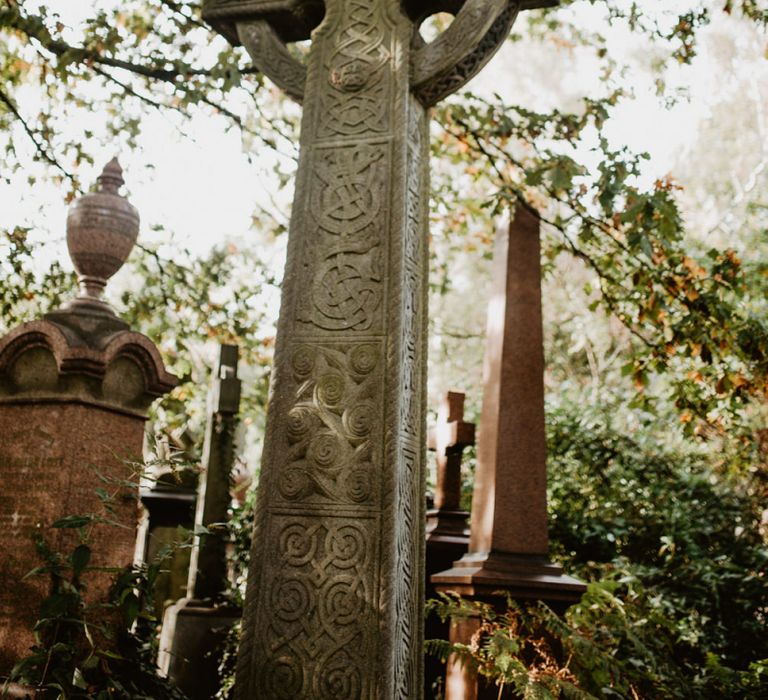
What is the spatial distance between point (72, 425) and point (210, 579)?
8.81 feet

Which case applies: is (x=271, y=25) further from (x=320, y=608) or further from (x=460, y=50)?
(x=320, y=608)

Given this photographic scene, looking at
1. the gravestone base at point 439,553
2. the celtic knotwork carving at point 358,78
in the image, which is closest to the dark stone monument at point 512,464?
the gravestone base at point 439,553

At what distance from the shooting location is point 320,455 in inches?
119

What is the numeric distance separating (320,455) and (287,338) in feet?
1.64

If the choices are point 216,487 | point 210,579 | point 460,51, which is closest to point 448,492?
point 216,487

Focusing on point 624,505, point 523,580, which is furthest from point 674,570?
point 523,580

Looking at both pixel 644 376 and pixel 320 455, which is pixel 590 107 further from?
pixel 320 455

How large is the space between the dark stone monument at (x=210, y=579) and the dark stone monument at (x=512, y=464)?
68.8 inches

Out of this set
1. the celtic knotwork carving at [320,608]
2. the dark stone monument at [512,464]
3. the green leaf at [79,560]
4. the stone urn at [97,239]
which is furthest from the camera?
the dark stone monument at [512,464]

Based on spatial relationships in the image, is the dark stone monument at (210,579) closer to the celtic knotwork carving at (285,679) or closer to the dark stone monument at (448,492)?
the dark stone monument at (448,492)

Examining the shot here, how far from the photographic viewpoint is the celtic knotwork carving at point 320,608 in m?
2.80

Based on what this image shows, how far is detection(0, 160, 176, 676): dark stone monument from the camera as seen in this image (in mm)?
3629

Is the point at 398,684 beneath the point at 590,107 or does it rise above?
beneath

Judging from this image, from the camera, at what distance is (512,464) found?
5023 mm
